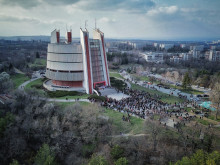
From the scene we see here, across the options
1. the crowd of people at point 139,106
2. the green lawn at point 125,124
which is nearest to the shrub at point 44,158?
the green lawn at point 125,124

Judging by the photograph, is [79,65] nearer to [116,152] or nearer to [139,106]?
[139,106]

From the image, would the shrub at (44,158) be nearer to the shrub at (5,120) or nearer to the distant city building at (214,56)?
the shrub at (5,120)

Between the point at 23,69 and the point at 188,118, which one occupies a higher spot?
the point at 23,69

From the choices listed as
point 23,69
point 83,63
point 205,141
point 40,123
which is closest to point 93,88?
point 83,63

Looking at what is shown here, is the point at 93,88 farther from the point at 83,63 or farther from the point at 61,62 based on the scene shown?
the point at 61,62

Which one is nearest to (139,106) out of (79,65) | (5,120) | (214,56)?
(79,65)

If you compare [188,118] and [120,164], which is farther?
[188,118]

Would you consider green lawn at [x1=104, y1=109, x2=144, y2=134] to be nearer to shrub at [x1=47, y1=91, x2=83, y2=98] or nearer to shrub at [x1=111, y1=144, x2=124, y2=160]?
shrub at [x1=111, y1=144, x2=124, y2=160]

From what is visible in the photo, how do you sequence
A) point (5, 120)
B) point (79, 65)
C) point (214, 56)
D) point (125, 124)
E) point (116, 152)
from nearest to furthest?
point (116, 152) < point (5, 120) < point (125, 124) < point (79, 65) < point (214, 56)
